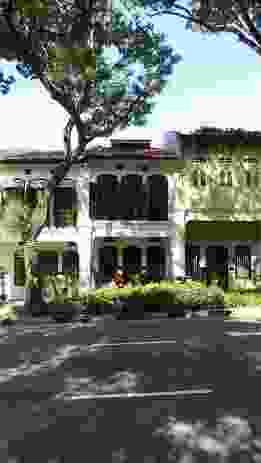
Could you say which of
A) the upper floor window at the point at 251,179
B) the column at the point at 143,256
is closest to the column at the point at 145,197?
the column at the point at 143,256

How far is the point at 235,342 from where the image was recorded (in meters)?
11.0

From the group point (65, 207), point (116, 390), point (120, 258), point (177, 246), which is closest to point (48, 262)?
point (65, 207)

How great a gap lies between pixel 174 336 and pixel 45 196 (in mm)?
8334

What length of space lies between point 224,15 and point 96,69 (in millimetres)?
4748

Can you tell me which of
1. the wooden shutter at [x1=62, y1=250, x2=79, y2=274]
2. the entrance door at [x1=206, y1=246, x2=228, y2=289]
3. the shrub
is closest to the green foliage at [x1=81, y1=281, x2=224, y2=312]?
the shrub

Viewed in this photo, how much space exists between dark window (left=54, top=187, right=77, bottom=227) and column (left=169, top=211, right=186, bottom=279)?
5.40 metres

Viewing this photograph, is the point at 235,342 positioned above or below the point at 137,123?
below

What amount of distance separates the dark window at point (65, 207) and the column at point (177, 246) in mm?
5395

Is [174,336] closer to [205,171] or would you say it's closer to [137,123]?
[137,123]

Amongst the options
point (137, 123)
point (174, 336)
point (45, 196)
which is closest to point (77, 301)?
point (45, 196)

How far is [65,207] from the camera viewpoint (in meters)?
22.5

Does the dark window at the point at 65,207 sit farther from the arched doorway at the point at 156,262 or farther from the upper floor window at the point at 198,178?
the upper floor window at the point at 198,178

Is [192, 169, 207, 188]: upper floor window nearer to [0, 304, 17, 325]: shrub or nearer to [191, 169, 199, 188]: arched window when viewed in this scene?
[191, 169, 199, 188]: arched window

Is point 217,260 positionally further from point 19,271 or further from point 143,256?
point 19,271
